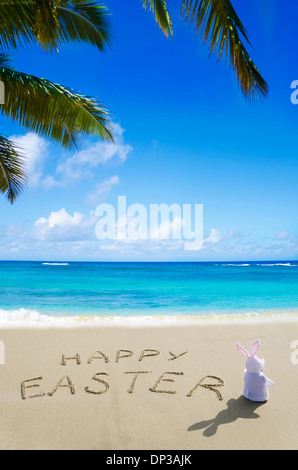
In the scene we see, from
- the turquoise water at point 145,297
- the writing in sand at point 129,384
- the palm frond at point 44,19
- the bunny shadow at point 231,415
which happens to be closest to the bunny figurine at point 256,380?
the bunny shadow at point 231,415

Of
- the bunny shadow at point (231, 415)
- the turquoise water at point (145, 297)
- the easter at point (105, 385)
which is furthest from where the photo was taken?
the turquoise water at point (145, 297)

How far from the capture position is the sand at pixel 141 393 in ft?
9.45

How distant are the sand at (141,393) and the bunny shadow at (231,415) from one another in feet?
0.04

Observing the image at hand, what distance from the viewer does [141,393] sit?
3.73 meters

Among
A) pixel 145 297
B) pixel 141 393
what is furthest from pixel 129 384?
pixel 145 297

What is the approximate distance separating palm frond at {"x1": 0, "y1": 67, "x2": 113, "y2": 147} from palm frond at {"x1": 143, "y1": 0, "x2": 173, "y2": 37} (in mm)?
A: 2076

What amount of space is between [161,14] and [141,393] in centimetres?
640

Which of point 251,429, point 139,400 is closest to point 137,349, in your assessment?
point 139,400

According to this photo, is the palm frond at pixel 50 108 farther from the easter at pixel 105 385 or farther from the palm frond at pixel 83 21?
the easter at pixel 105 385

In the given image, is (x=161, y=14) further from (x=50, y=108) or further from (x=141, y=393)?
(x=141, y=393)

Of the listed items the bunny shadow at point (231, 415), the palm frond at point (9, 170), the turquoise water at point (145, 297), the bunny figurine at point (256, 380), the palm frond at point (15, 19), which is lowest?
the turquoise water at point (145, 297)

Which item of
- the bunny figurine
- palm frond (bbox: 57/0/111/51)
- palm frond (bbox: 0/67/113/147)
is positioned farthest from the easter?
palm frond (bbox: 57/0/111/51)

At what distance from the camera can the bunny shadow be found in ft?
9.86

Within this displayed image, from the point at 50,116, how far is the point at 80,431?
18.7 feet
